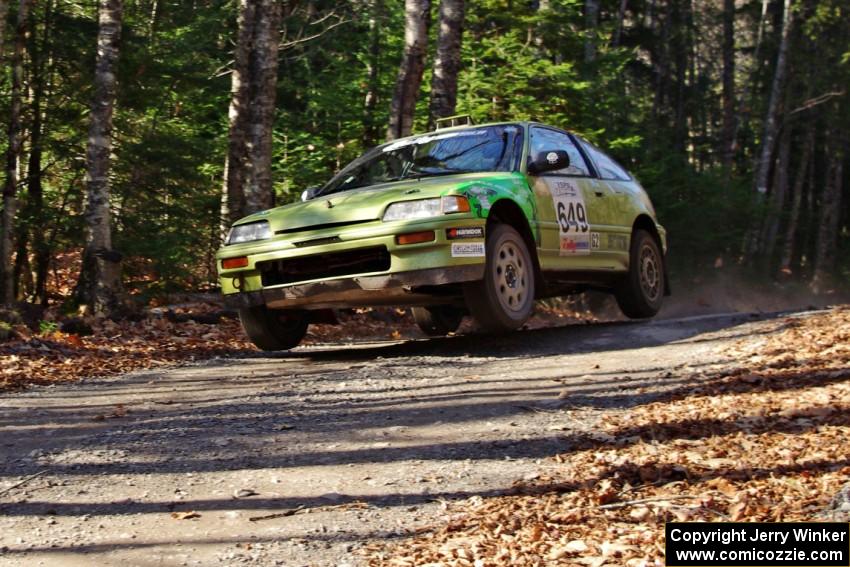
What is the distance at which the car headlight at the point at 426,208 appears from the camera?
762cm

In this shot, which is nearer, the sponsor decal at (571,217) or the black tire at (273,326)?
the black tire at (273,326)

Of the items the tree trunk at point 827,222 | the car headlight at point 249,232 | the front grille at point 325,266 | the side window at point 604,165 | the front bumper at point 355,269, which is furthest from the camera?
the tree trunk at point 827,222

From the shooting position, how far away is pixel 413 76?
1445cm

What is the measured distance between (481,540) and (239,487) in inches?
45.9

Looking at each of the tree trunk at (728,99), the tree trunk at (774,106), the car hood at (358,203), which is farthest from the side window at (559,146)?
the tree trunk at (728,99)

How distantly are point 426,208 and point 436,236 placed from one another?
0.25 metres

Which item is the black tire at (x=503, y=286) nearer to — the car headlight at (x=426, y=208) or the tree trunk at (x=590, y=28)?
the car headlight at (x=426, y=208)

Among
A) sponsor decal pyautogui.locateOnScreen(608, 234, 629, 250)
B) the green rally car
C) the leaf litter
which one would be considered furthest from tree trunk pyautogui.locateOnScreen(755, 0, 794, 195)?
the leaf litter

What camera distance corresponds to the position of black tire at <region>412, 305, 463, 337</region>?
36.0 feet

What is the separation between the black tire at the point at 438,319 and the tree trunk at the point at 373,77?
7278 mm

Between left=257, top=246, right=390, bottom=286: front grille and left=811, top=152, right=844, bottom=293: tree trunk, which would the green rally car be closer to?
left=257, top=246, right=390, bottom=286: front grille

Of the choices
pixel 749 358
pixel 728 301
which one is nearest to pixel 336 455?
pixel 749 358

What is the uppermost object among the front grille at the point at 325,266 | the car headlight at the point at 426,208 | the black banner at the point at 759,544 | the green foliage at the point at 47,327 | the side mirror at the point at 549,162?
the side mirror at the point at 549,162

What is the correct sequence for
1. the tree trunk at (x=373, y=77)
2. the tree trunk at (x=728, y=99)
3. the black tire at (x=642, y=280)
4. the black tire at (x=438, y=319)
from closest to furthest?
the black tire at (x=642, y=280) < the black tire at (x=438, y=319) < the tree trunk at (x=373, y=77) < the tree trunk at (x=728, y=99)
